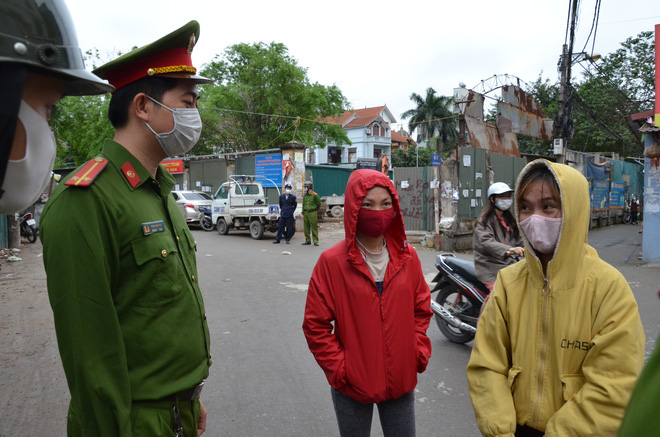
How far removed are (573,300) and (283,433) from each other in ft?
7.82

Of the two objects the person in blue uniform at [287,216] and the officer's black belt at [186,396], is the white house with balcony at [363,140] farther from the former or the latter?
the officer's black belt at [186,396]

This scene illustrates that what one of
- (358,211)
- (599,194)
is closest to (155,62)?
(358,211)

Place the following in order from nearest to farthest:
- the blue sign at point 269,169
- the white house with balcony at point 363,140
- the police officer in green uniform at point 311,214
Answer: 1. the police officer in green uniform at point 311,214
2. the blue sign at point 269,169
3. the white house with balcony at point 363,140

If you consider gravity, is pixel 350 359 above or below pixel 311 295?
below

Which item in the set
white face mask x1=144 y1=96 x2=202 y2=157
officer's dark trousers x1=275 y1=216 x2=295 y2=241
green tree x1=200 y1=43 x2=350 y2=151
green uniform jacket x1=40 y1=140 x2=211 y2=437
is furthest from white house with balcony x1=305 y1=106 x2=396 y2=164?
green uniform jacket x1=40 y1=140 x2=211 y2=437

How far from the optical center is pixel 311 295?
A: 2418 millimetres

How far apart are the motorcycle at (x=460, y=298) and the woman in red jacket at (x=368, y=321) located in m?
2.68

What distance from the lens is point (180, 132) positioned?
193cm

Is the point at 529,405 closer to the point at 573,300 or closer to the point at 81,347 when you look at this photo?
the point at 573,300

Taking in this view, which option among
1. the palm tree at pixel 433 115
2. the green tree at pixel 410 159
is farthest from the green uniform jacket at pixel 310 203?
the palm tree at pixel 433 115

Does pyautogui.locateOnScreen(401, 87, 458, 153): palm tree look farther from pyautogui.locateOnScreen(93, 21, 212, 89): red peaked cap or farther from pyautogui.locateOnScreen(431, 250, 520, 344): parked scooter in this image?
pyautogui.locateOnScreen(93, 21, 212, 89): red peaked cap

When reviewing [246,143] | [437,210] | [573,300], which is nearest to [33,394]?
[573,300]

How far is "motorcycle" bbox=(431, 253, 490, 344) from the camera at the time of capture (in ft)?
16.3

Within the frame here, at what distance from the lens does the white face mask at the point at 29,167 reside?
111cm
